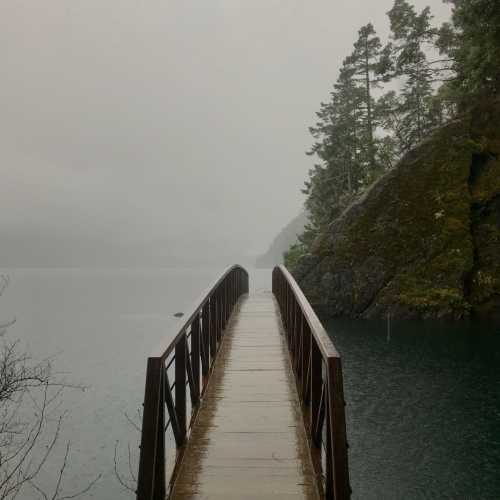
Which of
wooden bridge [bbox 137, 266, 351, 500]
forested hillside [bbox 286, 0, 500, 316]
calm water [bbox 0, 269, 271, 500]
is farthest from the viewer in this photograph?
forested hillside [bbox 286, 0, 500, 316]

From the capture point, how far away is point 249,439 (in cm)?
476

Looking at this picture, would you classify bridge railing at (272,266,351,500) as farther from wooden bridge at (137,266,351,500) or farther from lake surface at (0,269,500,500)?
lake surface at (0,269,500,500)

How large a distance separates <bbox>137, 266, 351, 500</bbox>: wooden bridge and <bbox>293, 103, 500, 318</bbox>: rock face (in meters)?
16.0

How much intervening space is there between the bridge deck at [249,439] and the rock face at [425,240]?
15583mm

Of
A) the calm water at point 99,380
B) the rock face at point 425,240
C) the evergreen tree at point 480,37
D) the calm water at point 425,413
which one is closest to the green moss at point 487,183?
the rock face at point 425,240

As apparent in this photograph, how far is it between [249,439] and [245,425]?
38 cm

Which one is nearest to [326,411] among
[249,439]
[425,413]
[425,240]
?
[249,439]

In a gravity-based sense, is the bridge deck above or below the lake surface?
above

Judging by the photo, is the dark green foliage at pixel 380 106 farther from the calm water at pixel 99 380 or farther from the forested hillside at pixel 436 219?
the calm water at pixel 99 380

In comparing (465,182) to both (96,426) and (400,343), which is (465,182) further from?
(96,426)

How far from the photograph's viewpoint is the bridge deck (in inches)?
152

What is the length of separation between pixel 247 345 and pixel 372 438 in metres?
4.38

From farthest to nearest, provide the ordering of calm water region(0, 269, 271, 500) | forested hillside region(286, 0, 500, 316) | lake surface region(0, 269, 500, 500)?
forested hillside region(286, 0, 500, 316)
calm water region(0, 269, 271, 500)
lake surface region(0, 269, 500, 500)

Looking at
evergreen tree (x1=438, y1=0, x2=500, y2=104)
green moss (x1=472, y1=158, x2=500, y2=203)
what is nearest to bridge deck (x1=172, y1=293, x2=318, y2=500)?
evergreen tree (x1=438, y1=0, x2=500, y2=104)
